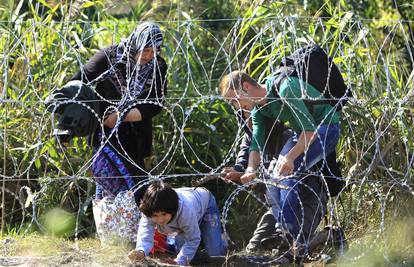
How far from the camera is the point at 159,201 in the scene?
501cm

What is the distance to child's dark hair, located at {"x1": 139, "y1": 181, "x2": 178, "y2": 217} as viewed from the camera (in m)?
5.01

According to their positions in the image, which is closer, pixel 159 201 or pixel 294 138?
pixel 159 201

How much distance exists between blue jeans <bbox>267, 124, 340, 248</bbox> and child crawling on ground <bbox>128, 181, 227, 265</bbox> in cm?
41

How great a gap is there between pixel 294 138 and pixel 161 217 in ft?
2.93

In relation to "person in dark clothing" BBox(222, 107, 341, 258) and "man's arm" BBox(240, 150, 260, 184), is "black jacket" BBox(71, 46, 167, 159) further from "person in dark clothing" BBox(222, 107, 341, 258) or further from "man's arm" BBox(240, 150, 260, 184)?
"man's arm" BBox(240, 150, 260, 184)

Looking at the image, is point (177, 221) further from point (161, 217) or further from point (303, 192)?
point (303, 192)

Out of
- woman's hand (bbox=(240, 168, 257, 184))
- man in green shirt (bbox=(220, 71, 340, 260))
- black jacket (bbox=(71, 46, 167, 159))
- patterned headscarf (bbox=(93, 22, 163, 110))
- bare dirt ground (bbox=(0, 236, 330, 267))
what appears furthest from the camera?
black jacket (bbox=(71, 46, 167, 159))

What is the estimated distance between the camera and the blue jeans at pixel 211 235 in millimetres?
5395

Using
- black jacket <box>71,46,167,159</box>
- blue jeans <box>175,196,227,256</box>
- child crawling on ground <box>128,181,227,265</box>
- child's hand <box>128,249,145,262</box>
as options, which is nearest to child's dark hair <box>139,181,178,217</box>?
child crawling on ground <box>128,181,227,265</box>

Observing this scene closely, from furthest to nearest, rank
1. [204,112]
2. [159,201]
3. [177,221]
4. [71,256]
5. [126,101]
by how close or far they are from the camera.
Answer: [204,112] → [126,101] → [71,256] → [177,221] → [159,201]

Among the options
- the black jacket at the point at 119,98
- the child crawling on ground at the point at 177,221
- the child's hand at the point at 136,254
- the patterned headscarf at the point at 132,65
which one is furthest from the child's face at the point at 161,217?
the patterned headscarf at the point at 132,65

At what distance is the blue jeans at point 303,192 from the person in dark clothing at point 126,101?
0.80m

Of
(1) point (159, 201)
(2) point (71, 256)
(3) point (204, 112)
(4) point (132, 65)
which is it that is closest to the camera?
(1) point (159, 201)

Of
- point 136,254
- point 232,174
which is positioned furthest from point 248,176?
point 136,254
